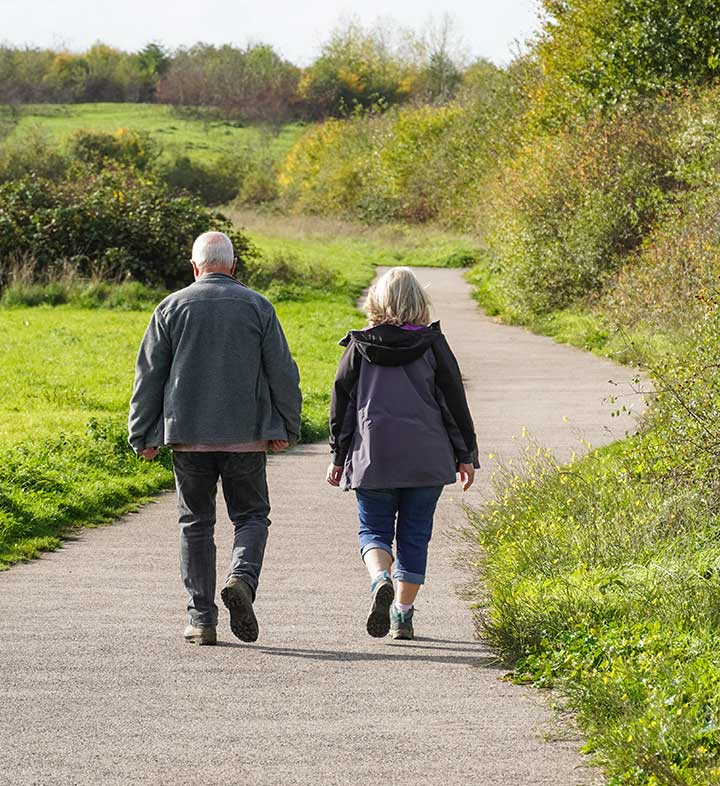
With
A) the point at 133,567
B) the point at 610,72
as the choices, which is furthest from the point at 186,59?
the point at 133,567

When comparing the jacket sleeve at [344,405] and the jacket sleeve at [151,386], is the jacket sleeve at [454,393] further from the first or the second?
the jacket sleeve at [151,386]

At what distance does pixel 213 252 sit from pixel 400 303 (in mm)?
975

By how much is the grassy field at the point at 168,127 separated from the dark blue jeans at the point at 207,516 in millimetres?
76554

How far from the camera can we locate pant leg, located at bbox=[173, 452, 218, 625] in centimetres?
680

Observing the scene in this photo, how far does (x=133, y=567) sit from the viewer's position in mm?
8805

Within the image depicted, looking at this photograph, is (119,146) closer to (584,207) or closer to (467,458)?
(584,207)

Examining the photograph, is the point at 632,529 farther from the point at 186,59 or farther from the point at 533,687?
the point at 186,59

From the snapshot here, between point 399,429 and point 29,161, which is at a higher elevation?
point 29,161

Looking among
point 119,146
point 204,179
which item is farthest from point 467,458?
point 204,179

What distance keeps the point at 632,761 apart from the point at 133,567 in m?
4.95

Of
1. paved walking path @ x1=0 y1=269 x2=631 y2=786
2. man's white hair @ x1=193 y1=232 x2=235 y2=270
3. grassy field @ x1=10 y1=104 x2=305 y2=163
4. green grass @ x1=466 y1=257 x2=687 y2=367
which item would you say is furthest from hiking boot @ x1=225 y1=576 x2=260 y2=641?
grassy field @ x1=10 y1=104 x2=305 y2=163

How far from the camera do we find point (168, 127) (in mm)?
97188

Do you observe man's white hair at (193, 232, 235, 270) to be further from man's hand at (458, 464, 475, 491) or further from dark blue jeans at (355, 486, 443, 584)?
man's hand at (458, 464, 475, 491)

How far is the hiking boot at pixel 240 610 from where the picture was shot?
6480mm
